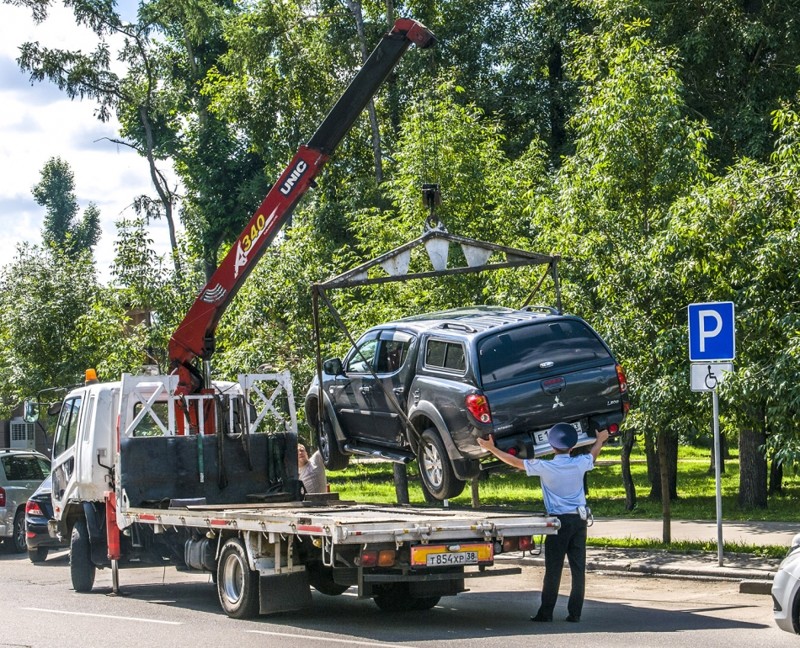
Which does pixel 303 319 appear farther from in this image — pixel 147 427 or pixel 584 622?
pixel 584 622

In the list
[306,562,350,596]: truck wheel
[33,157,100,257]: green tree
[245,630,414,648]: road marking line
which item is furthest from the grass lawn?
[33,157,100,257]: green tree

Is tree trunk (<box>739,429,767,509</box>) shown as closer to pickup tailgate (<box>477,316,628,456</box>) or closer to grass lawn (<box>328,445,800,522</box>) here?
grass lawn (<box>328,445,800,522</box>)

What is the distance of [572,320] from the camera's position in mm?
11656

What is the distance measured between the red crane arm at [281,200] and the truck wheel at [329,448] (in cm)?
200

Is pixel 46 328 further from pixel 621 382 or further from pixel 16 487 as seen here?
pixel 621 382

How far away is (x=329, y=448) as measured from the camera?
1358 cm

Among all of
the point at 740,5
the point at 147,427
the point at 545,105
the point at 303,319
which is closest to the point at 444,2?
the point at 545,105

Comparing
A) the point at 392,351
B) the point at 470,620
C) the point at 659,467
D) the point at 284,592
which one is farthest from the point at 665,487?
the point at 659,467

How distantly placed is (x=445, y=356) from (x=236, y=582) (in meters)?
2.98

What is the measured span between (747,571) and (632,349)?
Answer: 3.39 meters

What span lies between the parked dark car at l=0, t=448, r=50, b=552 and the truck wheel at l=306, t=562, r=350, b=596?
32.5 feet

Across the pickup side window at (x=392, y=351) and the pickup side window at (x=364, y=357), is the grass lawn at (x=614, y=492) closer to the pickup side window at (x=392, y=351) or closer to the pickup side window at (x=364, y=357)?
the pickup side window at (x=364, y=357)

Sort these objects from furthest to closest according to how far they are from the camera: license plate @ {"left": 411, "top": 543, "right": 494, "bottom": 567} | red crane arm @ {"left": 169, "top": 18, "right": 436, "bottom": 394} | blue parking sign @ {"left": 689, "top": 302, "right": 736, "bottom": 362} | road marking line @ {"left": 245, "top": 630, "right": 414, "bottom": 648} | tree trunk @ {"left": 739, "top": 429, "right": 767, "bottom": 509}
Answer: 1. tree trunk @ {"left": 739, "top": 429, "right": 767, "bottom": 509}
2. blue parking sign @ {"left": 689, "top": 302, "right": 736, "bottom": 362}
3. red crane arm @ {"left": 169, "top": 18, "right": 436, "bottom": 394}
4. license plate @ {"left": 411, "top": 543, "right": 494, "bottom": 567}
5. road marking line @ {"left": 245, "top": 630, "right": 414, "bottom": 648}

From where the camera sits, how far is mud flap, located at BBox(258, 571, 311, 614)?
11133 mm
